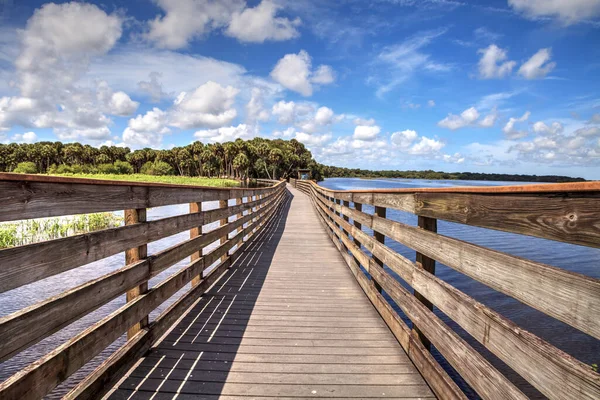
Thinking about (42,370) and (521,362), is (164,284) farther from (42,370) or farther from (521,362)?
(521,362)

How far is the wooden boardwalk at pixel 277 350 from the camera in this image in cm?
247

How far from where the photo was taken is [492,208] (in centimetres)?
186

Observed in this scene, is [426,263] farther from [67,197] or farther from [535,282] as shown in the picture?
[67,197]

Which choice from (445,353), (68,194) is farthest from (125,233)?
(445,353)

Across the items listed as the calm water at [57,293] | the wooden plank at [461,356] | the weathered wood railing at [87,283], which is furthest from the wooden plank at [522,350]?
the calm water at [57,293]

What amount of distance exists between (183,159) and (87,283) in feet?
348

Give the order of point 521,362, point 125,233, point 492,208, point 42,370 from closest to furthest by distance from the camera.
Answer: point 521,362 → point 42,370 → point 492,208 → point 125,233

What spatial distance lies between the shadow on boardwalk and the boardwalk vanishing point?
0.05 feet

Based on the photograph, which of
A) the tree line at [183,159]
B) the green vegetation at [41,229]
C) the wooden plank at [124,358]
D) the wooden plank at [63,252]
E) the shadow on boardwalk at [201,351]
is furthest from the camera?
the tree line at [183,159]

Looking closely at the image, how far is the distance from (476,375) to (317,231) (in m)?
9.02

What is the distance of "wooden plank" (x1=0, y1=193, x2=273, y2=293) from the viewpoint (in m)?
1.58

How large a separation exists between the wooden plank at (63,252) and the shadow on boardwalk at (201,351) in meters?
0.97

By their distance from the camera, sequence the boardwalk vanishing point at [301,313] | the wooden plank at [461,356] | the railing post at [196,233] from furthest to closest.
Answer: the railing post at [196,233] < the wooden plank at [461,356] < the boardwalk vanishing point at [301,313]

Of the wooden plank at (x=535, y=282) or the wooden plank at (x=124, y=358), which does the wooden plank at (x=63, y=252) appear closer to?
the wooden plank at (x=124, y=358)
